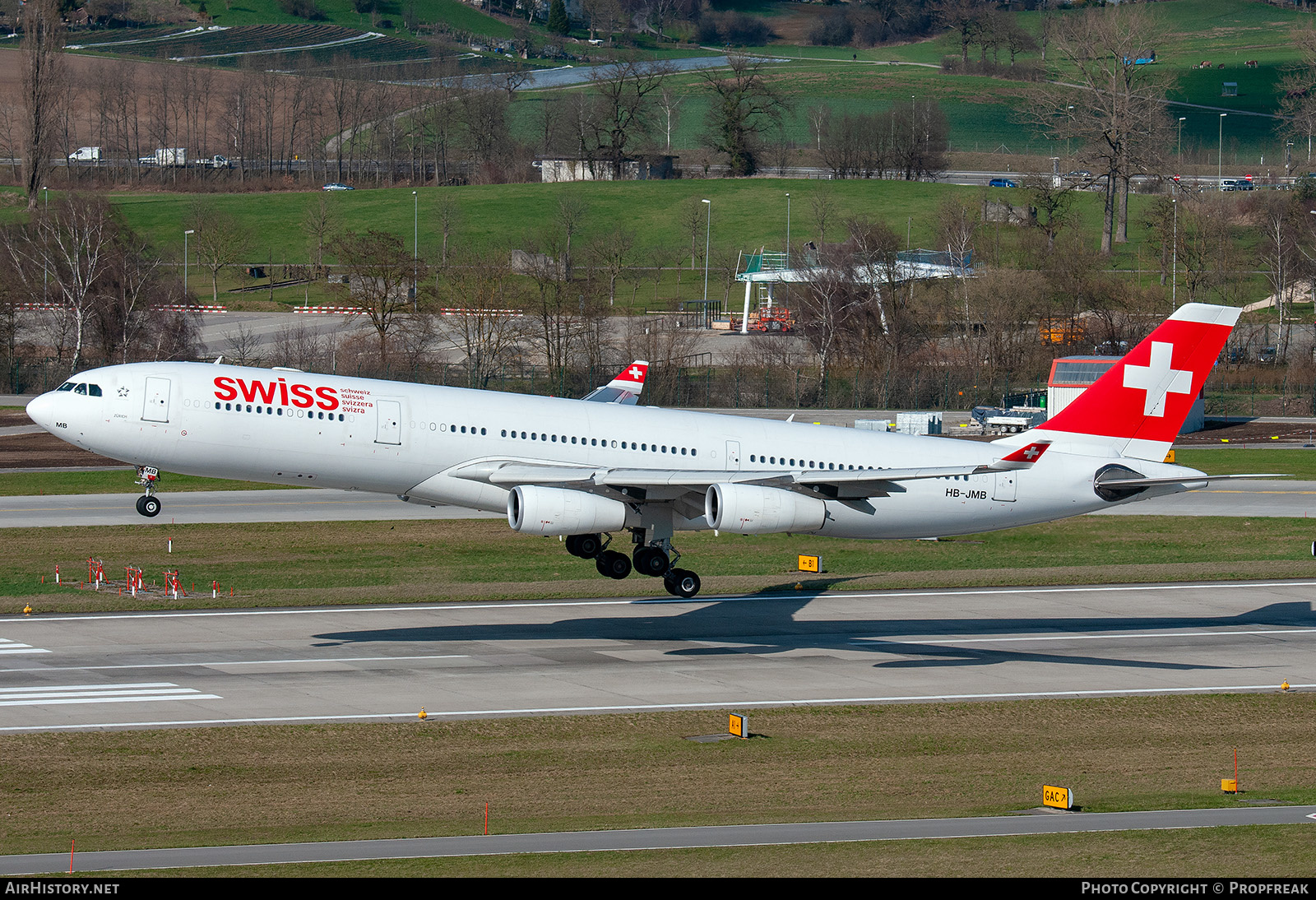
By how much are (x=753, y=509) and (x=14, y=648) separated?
902 inches

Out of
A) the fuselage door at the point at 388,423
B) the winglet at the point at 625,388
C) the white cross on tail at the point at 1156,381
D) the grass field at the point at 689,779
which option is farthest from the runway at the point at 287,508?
the grass field at the point at 689,779

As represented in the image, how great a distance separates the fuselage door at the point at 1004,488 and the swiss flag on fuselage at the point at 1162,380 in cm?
312

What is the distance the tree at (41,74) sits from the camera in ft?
496

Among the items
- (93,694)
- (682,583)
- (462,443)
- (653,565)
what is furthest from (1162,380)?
(93,694)

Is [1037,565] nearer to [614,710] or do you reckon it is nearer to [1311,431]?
[614,710]

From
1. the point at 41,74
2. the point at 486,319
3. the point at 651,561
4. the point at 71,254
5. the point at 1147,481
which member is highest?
the point at 41,74

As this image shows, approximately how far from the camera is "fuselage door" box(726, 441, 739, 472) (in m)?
44.4

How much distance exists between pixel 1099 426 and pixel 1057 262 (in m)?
111

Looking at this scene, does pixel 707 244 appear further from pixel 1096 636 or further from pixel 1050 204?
pixel 1096 636

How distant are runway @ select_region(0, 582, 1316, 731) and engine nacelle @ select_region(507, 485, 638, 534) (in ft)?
Result: 14.6

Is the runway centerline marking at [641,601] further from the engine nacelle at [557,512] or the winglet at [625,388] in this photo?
the engine nacelle at [557,512]

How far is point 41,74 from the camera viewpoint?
15150cm

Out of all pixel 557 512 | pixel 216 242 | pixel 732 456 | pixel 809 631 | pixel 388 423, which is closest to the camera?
pixel 557 512
